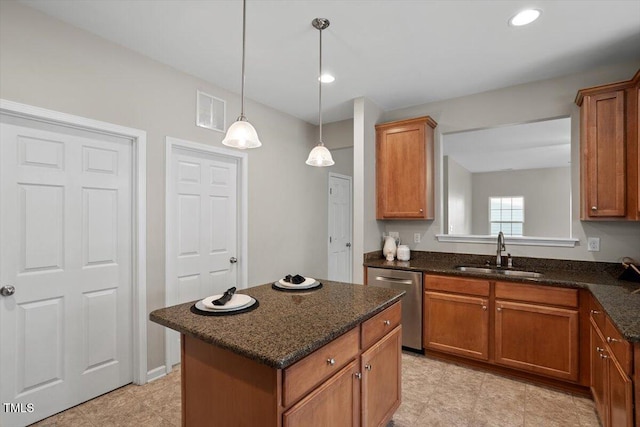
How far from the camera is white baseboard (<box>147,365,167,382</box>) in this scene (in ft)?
8.52

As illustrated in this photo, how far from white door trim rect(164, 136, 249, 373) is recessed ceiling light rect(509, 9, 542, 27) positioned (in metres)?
2.57

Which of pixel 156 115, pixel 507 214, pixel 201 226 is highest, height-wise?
pixel 156 115

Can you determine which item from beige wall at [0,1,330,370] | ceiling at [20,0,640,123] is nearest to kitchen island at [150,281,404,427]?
beige wall at [0,1,330,370]

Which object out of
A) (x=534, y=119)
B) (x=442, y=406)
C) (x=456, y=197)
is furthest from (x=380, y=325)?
(x=456, y=197)

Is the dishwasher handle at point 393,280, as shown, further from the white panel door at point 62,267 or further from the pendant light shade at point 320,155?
the white panel door at point 62,267

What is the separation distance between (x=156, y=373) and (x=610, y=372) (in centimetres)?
313

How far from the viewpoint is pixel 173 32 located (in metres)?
2.25

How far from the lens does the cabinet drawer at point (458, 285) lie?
275 centimetres

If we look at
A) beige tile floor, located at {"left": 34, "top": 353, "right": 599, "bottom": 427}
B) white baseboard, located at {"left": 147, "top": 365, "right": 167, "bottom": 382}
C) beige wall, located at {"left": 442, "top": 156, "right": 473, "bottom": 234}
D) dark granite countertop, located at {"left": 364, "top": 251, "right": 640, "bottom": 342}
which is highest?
beige wall, located at {"left": 442, "top": 156, "right": 473, "bottom": 234}

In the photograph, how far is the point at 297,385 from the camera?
1199mm

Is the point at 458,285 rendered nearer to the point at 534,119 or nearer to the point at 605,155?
the point at 605,155

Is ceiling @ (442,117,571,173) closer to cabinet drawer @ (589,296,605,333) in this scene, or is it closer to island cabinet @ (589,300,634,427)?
cabinet drawer @ (589,296,605,333)

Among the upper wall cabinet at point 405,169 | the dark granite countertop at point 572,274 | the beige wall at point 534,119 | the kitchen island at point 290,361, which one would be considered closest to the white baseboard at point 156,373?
the kitchen island at point 290,361

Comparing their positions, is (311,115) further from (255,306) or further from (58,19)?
(255,306)
